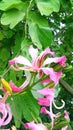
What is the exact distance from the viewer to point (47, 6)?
936 mm

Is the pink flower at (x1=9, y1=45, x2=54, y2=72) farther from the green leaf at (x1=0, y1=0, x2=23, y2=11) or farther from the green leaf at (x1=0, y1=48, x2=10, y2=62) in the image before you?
the green leaf at (x1=0, y1=48, x2=10, y2=62)

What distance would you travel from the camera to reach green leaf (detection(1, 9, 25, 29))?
0.87 m

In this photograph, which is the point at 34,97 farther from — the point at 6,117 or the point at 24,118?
the point at 6,117

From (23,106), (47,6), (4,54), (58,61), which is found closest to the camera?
(58,61)

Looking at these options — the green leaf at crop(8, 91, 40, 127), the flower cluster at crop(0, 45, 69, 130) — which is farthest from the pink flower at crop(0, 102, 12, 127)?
the green leaf at crop(8, 91, 40, 127)

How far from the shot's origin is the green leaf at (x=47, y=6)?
92 cm

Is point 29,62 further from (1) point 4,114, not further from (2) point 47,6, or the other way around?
(2) point 47,6

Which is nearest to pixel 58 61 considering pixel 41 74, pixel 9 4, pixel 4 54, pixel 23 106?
pixel 41 74

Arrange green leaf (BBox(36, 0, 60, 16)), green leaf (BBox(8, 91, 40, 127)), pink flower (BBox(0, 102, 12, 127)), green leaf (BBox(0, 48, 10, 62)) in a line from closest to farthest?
pink flower (BBox(0, 102, 12, 127)) < green leaf (BBox(8, 91, 40, 127)) < green leaf (BBox(36, 0, 60, 16)) < green leaf (BBox(0, 48, 10, 62))

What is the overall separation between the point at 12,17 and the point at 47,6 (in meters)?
0.09

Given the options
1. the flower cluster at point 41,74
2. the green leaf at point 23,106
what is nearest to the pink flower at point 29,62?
the flower cluster at point 41,74

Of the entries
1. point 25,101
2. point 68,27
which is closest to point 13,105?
point 25,101

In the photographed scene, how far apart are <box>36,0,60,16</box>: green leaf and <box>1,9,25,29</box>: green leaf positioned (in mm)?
50

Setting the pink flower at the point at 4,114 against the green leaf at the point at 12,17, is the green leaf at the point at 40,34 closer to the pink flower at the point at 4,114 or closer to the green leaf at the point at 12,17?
the green leaf at the point at 12,17
